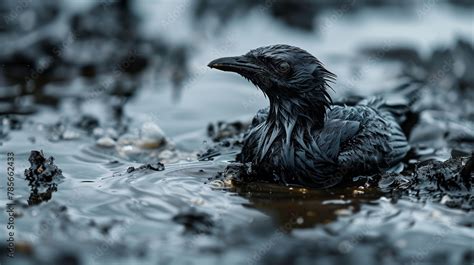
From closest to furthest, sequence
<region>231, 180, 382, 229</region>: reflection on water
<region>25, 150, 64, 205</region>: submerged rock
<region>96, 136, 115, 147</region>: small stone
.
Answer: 1. <region>231, 180, 382, 229</region>: reflection on water
2. <region>25, 150, 64, 205</region>: submerged rock
3. <region>96, 136, 115, 147</region>: small stone

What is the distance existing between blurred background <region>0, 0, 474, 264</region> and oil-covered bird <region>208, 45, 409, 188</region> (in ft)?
1.54

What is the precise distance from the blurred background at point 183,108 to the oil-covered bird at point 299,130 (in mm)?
469

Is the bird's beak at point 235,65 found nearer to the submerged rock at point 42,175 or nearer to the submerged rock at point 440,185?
the submerged rock at point 440,185

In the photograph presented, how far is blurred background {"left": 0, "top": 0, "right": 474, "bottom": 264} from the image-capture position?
527 centimetres

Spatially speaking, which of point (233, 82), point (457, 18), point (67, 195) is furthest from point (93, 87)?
point (457, 18)

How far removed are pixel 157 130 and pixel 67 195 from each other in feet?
6.73

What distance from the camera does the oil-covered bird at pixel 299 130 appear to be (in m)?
6.52

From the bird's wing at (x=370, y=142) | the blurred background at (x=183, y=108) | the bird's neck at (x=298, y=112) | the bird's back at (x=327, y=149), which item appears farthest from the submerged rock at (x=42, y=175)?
the bird's wing at (x=370, y=142)

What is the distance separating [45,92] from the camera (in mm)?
9953

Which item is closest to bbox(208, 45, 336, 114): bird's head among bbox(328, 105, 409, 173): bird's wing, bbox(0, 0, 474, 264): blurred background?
bbox(328, 105, 409, 173): bird's wing

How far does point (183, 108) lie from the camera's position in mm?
9516

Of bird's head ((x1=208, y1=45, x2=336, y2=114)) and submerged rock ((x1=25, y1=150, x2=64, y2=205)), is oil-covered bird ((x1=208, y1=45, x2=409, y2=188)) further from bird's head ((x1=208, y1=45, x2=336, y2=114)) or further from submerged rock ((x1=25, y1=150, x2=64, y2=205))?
submerged rock ((x1=25, y1=150, x2=64, y2=205))

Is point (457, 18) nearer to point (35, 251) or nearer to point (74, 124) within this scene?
point (74, 124)

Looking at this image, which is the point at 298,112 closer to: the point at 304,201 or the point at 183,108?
the point at 304,201
